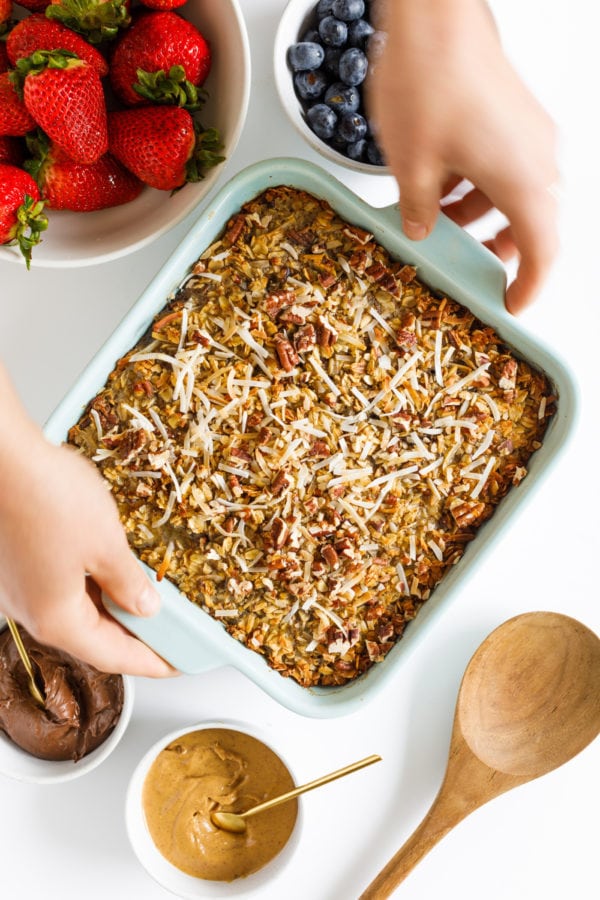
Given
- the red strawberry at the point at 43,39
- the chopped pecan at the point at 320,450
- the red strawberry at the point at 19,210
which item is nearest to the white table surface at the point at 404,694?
the red strawberry at the point at 19,210

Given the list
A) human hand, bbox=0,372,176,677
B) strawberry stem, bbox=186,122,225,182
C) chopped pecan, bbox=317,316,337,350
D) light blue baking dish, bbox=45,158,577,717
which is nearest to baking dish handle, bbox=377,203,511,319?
light blue baking dish, bbox=45,158,577,717

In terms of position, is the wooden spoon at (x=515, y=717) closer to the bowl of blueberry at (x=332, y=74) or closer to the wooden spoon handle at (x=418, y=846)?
the wooden spoon handle at (x=418, y=846)

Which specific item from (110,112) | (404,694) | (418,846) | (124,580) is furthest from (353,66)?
(418,846)

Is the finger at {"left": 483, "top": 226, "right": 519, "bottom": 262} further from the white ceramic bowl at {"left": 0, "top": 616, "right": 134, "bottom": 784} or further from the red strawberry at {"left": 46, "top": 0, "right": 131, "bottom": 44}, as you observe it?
the white ceramic bowl at {"left": 0, "top": 616, "right": 134, "bottom": 784}

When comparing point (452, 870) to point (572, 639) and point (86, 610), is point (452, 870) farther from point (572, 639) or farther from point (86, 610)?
point (86, 610)

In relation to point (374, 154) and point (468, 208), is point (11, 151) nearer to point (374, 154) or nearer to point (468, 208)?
point (374, 154)
